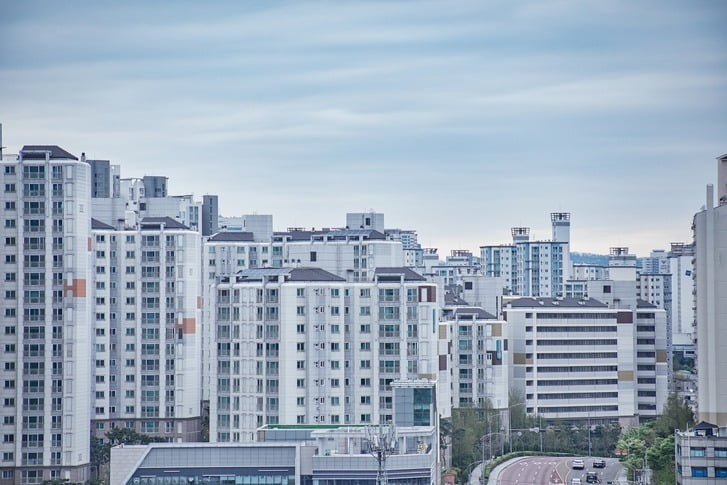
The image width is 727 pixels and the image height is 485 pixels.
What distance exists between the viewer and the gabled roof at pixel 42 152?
13775cm

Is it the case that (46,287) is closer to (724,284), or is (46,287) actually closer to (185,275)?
(185,275)

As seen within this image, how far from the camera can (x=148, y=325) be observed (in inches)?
6211

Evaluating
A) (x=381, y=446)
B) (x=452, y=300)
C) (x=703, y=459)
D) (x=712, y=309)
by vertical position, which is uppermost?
(x=452, y=300)

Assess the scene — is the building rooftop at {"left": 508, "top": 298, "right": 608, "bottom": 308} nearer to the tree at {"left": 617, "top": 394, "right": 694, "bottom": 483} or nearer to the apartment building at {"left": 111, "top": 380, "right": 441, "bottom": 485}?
the tree at {"left": 617, "top": 394, "right": 694, "bottom": 483}

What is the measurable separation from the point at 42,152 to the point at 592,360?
228 ft

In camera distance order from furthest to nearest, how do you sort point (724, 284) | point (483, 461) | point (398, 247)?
point (398, 247) < point (483, 461) < point (724, 284)

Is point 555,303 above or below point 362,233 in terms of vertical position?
below

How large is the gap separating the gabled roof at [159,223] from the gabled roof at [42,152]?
2041 centimetres

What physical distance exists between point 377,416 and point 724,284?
29.6m

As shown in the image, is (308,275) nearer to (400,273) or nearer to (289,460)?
(400,273)

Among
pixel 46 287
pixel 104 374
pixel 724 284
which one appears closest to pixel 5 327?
pixel 46 287

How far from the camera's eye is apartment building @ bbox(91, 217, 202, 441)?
515 feet

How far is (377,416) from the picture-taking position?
137 metres

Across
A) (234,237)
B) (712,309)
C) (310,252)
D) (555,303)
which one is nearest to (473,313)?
(310,252)
